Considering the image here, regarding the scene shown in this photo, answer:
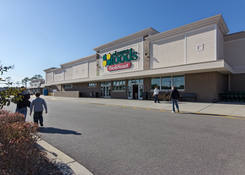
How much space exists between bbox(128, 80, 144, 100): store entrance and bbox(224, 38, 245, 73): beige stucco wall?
36.4 ft

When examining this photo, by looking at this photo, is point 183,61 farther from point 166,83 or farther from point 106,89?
point 106,89

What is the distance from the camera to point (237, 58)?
16375mm

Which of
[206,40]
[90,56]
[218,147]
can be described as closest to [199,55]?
[206,40]

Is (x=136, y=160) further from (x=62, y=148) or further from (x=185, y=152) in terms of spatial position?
(x=62, y=148)

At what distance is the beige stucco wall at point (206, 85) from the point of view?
14.6 m

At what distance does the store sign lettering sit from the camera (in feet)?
70.7

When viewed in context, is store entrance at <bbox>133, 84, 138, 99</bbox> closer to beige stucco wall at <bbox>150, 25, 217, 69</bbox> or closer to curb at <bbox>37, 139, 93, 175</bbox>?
beige stucco wall at <bbox>150, 25, 217, 69</bbox>

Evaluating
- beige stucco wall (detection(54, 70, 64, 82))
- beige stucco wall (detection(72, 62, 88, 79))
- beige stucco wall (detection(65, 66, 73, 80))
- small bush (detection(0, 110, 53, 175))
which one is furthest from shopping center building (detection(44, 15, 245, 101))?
beige stucco wall (detection(54, 70, 64, 82))

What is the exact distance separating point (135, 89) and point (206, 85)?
31.4 ft

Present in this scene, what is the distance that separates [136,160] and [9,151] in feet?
7.85

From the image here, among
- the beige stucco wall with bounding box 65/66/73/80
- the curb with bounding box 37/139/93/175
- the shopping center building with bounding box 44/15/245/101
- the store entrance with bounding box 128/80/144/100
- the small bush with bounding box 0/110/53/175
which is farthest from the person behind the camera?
the beige stucco wall with bounding box 65/66/73/80

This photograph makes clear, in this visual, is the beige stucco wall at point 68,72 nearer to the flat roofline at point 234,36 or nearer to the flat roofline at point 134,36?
the flat roofline at point 134,36

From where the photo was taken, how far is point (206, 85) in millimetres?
14977

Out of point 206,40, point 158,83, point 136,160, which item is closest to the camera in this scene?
point 136,160
